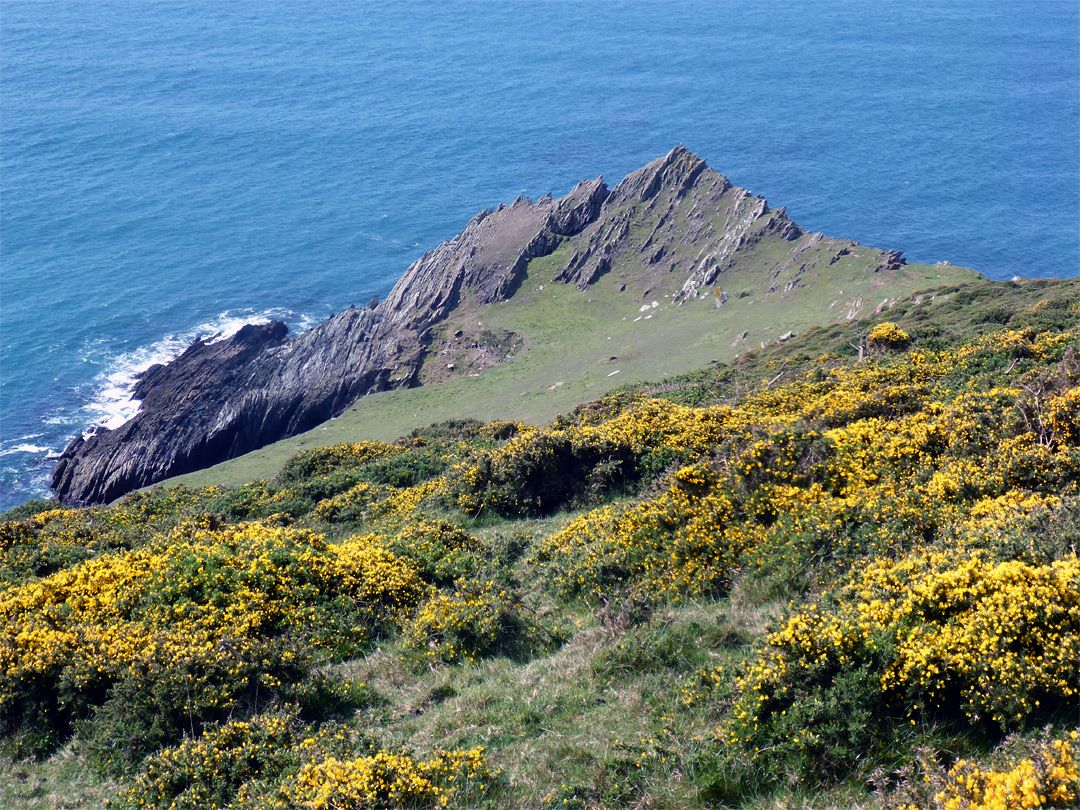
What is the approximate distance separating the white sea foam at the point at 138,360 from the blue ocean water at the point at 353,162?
0.36 meters

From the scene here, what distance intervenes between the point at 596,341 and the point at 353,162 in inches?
3403

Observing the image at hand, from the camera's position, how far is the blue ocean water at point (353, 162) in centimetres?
8806

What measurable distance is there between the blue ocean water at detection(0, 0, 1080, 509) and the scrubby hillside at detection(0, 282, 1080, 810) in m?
53.8

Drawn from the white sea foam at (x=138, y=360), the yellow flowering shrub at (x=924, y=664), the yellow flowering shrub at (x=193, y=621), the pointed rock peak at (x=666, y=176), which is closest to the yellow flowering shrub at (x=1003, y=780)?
the yellow flowering shrub at (x=924, y=664)

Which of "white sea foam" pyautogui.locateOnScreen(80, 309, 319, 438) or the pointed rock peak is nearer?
"white sea foam" pyautogui.locateOnScreen(80, 309, 319, 438)

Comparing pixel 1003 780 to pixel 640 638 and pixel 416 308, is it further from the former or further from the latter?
pixel 416 308

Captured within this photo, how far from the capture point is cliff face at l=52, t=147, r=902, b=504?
206 feet

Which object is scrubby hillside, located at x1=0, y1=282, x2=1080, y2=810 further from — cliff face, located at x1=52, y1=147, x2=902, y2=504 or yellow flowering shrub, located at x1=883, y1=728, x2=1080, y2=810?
cliff face, located at x1=52, y1=147, x2=902, y2=504

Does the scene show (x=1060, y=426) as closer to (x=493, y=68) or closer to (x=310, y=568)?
(x=310, y=568)

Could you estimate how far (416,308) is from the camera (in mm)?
81125

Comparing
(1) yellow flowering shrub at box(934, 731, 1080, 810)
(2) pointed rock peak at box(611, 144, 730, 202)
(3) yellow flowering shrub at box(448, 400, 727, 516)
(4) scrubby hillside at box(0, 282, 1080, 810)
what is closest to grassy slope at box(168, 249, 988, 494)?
(2) pointed rock peak at box(611, 144, 730, 202)

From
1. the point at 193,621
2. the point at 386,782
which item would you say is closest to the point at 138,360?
the point at 193,621

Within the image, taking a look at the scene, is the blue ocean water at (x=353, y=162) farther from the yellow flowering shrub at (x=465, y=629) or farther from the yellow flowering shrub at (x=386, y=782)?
the yellow flowering shrub at (x=386, y=782)

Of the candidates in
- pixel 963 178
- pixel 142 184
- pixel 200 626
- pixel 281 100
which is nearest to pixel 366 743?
pixel 200 626
